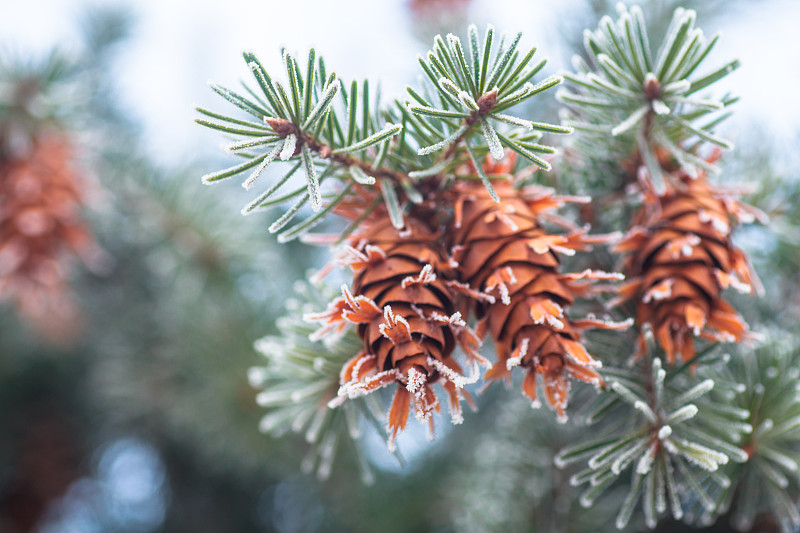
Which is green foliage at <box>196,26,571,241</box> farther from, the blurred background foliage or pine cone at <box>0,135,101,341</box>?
pine cone at <box>0,135,101,341</box>

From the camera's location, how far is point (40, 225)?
0.90 meters

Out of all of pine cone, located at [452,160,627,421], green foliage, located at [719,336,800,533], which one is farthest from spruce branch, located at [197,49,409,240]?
green foliage, located at [719,336,800,533]

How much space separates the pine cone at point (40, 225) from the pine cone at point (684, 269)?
0.83 meters

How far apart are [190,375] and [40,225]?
36 cm

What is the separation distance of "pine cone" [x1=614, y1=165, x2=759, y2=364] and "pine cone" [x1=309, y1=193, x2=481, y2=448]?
175mm

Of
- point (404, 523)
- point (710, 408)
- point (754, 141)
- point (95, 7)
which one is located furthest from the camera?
point (95, 7)

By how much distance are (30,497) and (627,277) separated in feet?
4.96

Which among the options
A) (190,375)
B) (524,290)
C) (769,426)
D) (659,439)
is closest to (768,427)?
(769,426)

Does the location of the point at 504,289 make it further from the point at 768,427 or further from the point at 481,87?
the point at 768,427

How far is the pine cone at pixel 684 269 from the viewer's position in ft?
1.69

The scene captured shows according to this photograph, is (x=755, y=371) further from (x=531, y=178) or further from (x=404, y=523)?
(x=404, y=523)

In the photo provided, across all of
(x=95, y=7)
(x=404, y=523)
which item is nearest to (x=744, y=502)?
(x=404, y=523)

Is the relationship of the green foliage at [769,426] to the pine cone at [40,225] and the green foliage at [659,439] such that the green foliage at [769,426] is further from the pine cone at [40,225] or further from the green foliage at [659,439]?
the pine cone at [40,225]

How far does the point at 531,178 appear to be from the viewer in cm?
62
